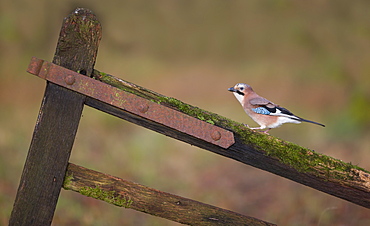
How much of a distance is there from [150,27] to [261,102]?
39.1 feet

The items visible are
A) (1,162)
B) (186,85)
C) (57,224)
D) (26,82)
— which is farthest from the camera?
(186,85)

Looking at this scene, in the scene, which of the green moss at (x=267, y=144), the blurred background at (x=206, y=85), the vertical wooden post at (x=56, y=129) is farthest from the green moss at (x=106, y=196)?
the blurred background at (x=206, y=85)

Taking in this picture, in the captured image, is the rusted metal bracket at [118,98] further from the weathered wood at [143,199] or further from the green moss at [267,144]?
the weathered wood at [143,199]

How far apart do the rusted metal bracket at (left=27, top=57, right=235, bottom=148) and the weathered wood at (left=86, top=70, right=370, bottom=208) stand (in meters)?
0.07

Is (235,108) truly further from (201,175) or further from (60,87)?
(60,87)

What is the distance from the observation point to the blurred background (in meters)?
6.93

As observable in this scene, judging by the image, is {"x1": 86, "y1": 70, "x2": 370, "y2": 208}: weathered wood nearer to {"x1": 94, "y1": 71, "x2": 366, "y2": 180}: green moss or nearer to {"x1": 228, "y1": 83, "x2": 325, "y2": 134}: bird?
{"x1": 94, "y1": 71, "x2": 366, "y2": 180}: green moss

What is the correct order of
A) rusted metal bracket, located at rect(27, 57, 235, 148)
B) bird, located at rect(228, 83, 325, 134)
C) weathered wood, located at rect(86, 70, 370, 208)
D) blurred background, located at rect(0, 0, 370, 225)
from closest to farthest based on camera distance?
rusted metal bracket, located at rect(27, 57, 235, 148), weathered wood, located at rect(86, 70, 370, 208), bird, located at rect(228, 83, 325, 134), blurred background, located at rect(0, 0, 370, 225)

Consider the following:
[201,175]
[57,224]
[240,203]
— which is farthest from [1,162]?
[240,203]

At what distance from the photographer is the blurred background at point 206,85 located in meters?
6.93

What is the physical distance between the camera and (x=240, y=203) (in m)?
7.02

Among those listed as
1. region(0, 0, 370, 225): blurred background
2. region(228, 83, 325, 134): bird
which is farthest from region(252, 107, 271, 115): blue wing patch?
region(0, 0, 370, 225): blurred background

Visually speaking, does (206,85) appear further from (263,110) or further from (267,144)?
(267,144)

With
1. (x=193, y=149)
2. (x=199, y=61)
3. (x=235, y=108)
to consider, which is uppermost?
(x=199, y=61)
